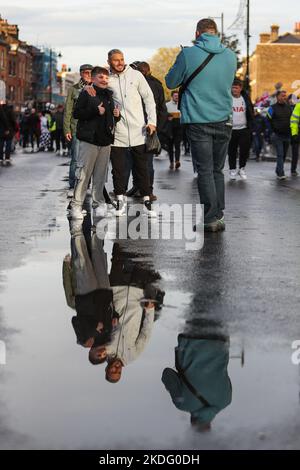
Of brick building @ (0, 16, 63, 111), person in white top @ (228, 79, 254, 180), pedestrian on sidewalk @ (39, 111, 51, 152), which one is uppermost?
brick building @ (0, 16, 63, 111)

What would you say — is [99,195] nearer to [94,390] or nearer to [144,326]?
[144,326]

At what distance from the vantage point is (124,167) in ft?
41.1

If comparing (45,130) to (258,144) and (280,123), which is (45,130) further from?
(280,123)

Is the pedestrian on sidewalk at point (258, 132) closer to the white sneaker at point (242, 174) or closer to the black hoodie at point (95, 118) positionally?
the white sneaker at point (242, 174)

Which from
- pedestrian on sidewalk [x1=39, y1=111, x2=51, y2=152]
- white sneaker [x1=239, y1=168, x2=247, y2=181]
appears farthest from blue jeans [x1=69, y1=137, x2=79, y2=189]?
pedestrian on sidewalk [x1=39, y1=111, x2=51, y2=152]

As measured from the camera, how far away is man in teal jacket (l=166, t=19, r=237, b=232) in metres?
10.4

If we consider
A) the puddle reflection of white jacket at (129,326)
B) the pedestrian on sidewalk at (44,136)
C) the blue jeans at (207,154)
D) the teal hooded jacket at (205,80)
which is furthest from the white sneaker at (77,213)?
the pedestrian on sidewalk at (44,136)

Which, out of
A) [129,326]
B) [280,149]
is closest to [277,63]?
[280,149]

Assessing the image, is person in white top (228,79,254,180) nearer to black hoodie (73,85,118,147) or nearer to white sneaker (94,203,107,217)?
white sneaker (94,203,107,217)

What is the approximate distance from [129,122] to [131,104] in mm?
222

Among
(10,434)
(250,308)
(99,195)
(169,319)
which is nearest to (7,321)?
(169,319)

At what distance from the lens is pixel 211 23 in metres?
10.7

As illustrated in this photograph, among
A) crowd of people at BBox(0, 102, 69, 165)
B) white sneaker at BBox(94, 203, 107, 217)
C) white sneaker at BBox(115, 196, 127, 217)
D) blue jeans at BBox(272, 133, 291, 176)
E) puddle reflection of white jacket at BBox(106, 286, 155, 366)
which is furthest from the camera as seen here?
crowd of people at BBox(0, 102, 69, 165)

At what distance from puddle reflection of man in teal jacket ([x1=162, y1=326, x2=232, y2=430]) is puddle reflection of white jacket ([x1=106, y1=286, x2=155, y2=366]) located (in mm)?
211
